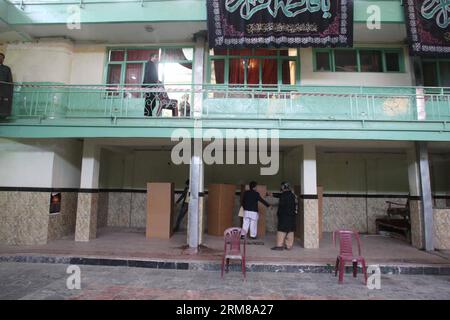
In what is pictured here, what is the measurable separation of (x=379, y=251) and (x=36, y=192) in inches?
376

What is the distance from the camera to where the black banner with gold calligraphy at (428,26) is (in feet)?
26.9

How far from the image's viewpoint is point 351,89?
8922 mm

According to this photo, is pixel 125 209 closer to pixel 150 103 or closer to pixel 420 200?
pixel 150 103

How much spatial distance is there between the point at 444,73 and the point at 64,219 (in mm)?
12709

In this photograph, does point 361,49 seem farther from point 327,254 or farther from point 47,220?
point 47,220

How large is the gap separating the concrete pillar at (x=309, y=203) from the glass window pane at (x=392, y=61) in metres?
3.80

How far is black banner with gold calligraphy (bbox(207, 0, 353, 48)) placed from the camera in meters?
8.35

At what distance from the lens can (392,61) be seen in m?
9.46

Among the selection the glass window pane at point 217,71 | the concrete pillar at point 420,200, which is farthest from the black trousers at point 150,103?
the concrete pillar at point 420,200

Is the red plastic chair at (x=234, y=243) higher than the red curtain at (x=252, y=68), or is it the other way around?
the red curtain at (x=252, y=68)

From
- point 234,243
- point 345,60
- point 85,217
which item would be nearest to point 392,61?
point 345,60

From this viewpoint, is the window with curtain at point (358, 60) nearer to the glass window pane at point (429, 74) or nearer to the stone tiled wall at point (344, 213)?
the glass window pane at point (429, 74)

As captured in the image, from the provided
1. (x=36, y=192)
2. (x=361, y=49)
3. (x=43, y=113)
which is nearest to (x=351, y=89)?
(x=361, y=49)

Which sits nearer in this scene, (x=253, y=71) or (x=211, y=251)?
(x=211, y=251)
